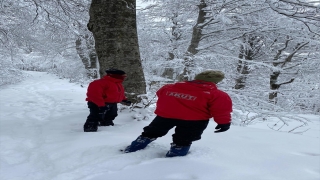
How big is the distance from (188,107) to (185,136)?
0.98 feet

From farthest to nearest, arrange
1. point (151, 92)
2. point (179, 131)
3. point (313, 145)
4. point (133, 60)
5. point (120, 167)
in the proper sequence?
point (151, 92), point (133, 60), point (313, 145), point (179, 131), point (120, 167)

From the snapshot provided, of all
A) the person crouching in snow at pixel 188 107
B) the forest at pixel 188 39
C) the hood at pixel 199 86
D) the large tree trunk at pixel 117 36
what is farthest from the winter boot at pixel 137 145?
the large tree trunk at pixel 117 36

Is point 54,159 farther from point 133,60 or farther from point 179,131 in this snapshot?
point 133,60

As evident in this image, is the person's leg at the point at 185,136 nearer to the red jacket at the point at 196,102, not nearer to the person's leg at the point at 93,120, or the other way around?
the red jacket at the point at 196,102

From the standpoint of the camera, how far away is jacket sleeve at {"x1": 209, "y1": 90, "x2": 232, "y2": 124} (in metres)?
2.17

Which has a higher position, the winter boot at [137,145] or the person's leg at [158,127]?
the person's leg at [158,127]

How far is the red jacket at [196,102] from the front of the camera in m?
2.21

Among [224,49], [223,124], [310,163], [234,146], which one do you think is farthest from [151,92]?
[224,49]

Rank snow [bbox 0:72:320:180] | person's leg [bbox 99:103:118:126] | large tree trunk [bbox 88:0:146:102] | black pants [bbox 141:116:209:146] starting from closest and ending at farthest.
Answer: snow [bbox 0:72:320:180] < black pants [bbox 141:116:209:146] < person's leg [bbox 99:103:118:126] < large tree trunk [bbox 88:0:146:102]

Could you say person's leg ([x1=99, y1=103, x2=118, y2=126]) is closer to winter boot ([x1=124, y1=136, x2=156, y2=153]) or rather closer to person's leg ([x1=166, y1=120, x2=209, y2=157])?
winter boot ([x1=124, y1=136, x2=156, y2=153])

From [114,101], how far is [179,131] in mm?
1372

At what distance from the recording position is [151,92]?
190 inches

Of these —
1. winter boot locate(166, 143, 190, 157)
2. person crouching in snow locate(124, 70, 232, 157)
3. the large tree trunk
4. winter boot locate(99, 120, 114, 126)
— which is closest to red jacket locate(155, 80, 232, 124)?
person crouching in snow locate(124, 70, 232, 157)

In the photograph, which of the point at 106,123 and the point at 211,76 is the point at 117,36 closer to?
the point at 106,123
